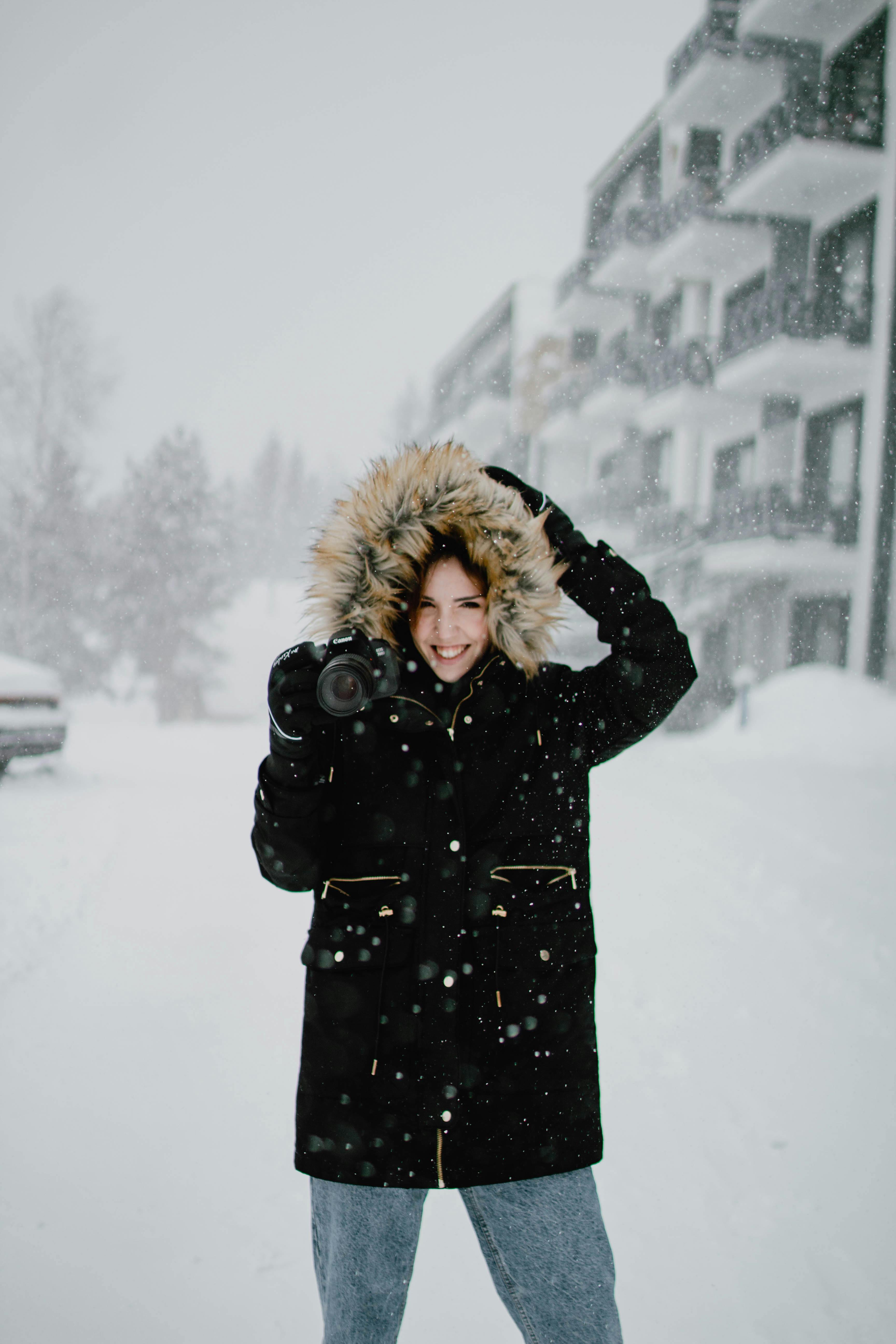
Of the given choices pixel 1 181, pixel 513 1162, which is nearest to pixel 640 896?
pixel 513 1162

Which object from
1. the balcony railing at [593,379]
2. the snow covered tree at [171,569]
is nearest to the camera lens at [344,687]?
the snow covered tree at [171,569]

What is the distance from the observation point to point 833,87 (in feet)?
31.3

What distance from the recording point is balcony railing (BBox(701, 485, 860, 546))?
9.98 meters

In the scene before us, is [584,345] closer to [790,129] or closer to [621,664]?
[790,129]

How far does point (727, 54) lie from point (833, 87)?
1426 millimetres

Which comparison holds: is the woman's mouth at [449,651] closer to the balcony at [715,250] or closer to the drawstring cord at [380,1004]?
the drawstring cord at [380,1004]

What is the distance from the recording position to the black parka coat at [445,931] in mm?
1269

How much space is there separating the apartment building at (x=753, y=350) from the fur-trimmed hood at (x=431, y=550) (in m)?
9.35

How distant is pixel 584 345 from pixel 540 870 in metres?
15.1

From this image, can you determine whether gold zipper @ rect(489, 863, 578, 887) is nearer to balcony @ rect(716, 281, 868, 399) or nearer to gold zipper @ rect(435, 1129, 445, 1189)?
gold zipper @ rect(435, 1129, 445, 1189)

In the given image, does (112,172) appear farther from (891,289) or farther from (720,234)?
(891,289)

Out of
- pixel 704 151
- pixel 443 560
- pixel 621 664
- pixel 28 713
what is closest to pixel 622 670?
pixel 621 664

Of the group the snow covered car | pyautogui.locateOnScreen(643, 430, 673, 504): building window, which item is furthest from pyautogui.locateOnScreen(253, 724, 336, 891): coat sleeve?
pyautogui.locateOnScreen(643, 430, 673, 504): building window

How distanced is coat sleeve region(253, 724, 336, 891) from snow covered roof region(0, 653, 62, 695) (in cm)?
523
